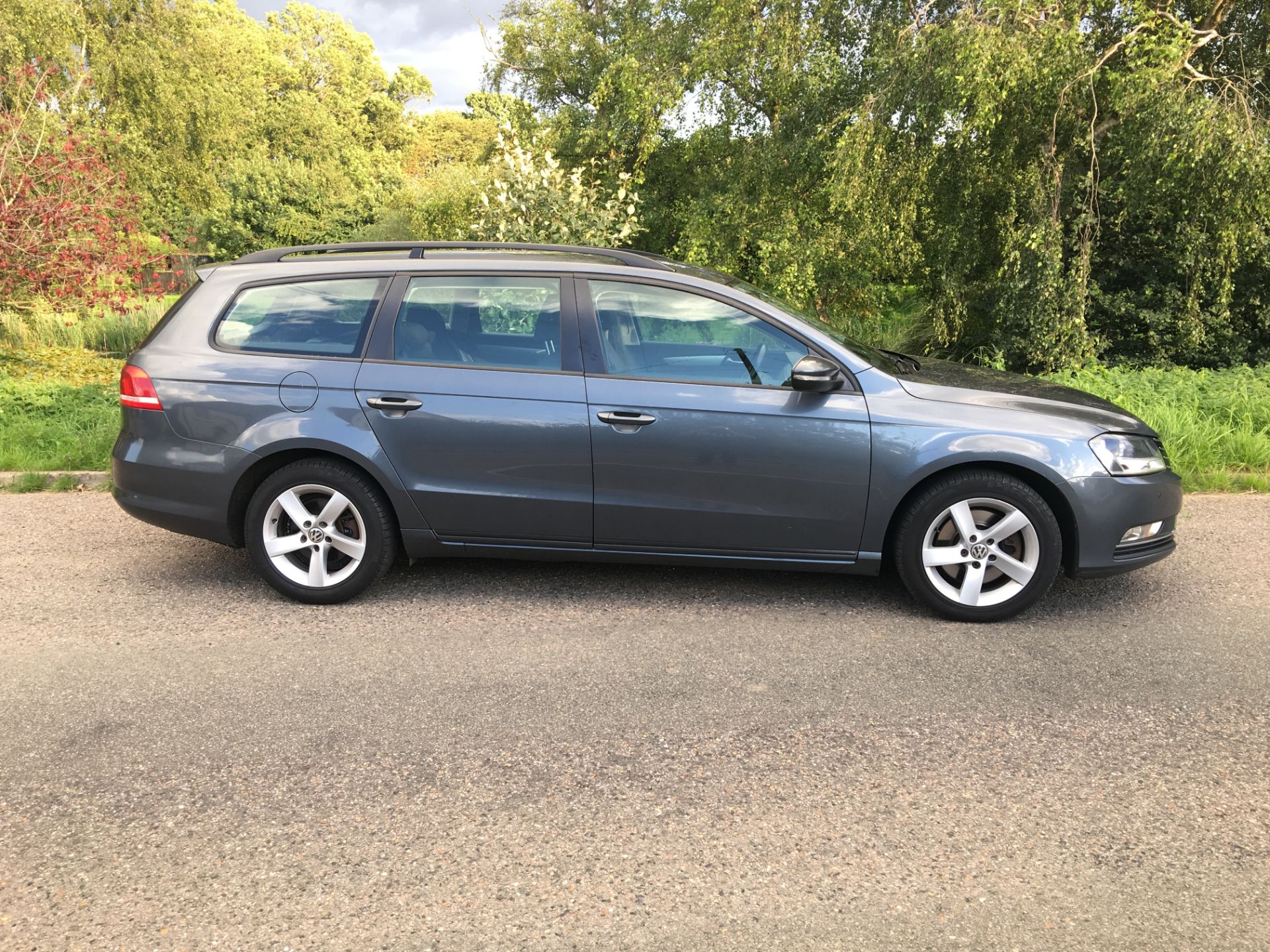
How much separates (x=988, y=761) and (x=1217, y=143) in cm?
708

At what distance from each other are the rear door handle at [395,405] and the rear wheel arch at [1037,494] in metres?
2.25

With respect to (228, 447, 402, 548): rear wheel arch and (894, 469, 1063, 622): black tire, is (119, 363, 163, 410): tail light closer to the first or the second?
(228, 447, 402, 548): rear wheel arch

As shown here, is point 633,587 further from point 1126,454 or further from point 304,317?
point 1126,454

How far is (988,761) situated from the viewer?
323cm

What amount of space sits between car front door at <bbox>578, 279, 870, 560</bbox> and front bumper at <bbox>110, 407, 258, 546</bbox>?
5.71ft

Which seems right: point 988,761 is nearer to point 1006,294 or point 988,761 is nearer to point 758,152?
point 1006,294

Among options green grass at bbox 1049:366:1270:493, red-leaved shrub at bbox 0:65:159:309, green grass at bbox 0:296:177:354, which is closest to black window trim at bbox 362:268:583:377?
green grass at bbox 1049:366:1270:493

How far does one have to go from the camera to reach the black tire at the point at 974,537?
173 inches

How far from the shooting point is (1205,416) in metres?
8.05

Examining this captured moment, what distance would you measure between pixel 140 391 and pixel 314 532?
1.09 m

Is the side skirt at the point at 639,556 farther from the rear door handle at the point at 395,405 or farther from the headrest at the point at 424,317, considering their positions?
the headrest at the point at 424,317

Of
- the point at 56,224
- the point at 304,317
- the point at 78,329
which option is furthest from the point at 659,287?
the point at 78,329


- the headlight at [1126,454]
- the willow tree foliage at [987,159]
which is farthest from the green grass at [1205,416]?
the headlight at [1126,454]

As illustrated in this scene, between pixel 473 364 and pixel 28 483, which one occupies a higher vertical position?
pixel 473 364
